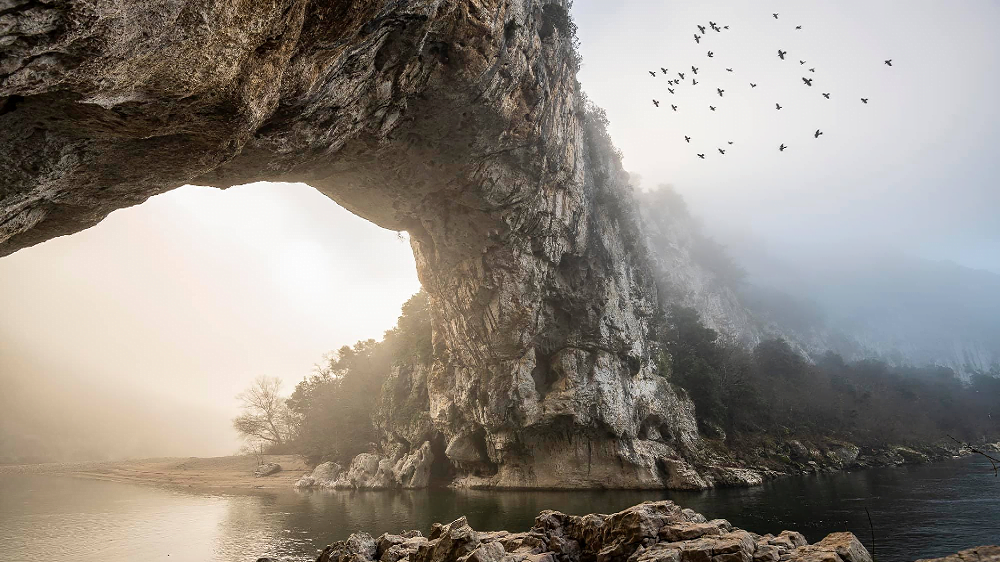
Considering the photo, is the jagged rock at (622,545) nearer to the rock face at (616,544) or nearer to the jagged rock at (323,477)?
the rock face at (616,544)

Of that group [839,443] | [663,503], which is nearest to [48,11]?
[663,503]

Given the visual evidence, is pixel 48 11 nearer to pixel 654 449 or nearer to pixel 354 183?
pixel 354 183

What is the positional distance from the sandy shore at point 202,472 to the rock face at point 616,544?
27.5m

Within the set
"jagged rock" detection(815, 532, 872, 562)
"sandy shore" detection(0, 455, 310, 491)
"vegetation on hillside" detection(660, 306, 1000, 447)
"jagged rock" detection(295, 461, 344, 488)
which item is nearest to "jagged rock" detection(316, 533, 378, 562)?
"jagged rock" detection(815, 532, 872, 562)

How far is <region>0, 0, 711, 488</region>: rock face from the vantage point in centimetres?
614

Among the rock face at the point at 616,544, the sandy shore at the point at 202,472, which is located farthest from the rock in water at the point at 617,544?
the sandy shore at the point at 202,472

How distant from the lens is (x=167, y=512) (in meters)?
21.2

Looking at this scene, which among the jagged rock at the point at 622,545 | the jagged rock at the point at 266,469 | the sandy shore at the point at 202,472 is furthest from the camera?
the jagged rock at the point at 266,469

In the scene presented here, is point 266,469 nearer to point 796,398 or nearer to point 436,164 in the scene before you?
point 436,164

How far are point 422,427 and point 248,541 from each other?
17.0 meters

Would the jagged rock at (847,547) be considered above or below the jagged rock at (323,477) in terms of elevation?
above

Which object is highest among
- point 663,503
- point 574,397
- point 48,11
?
point 48,11

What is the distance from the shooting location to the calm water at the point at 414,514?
13.0m

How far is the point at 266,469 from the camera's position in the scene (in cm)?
3966
